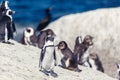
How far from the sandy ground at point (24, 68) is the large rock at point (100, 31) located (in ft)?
14.6

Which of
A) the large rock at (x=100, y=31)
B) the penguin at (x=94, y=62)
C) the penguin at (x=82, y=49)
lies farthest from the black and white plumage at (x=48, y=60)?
the large rock at (x=100, y=31)

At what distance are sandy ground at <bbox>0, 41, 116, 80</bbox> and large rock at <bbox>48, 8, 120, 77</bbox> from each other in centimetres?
444

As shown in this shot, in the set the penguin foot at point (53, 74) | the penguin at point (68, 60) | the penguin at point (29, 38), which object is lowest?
the penguin foot at point (53, 74)

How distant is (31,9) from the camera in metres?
50.9

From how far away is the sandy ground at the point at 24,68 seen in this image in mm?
12727

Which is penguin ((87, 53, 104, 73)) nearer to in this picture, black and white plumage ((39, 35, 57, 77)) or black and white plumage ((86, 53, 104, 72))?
black and white plumage ((86, 53, 104, 72))

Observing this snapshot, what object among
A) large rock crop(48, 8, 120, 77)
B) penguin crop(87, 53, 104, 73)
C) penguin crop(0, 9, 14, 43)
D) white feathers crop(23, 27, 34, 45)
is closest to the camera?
penguin crop(0, 9, 14, 43)

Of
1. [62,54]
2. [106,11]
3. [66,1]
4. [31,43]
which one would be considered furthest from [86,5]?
[62,54]

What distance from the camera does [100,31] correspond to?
21969 mm

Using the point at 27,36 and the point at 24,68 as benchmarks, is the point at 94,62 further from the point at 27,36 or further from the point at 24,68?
the point at 24,68

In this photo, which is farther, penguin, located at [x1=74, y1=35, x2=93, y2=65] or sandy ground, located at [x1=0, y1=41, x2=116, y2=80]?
penguin, located at [x1=74, y1=35, x2=93, y2=65]

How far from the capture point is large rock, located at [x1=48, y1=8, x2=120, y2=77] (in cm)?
2070

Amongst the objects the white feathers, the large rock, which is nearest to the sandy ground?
the white feathers

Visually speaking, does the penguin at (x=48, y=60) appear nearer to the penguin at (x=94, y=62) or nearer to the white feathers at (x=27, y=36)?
the penguin at (x=94, y=62)
